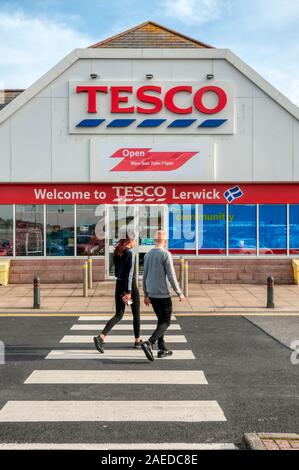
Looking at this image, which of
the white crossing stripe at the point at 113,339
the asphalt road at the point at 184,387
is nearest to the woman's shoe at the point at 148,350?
the asphalt road at the point at 184,387

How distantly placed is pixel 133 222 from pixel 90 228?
1546mm

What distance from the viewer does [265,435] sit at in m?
5.16

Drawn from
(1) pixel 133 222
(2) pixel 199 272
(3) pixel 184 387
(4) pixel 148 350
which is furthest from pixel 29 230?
(3) pixel 184 387

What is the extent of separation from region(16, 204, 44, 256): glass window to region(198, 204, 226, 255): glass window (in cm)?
566

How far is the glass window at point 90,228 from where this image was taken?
19281 millimetres

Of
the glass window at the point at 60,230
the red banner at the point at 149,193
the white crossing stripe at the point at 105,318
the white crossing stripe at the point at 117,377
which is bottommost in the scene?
the white crossing stripe at the point at 117,377

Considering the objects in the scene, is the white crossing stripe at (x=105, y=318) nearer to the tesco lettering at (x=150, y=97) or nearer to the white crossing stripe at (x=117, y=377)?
the white crossing stripe at (x=117, y=377)

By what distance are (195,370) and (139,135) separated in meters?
12.4

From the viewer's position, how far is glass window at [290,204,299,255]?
19375 millimetres

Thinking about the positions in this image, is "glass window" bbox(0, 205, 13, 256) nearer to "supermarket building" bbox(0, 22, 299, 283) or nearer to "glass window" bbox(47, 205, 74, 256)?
"supermarket building" bbox(0, 22, 299, 283)

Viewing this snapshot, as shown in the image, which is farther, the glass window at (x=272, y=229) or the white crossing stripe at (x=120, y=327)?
the glass window at (x=272, y=229)

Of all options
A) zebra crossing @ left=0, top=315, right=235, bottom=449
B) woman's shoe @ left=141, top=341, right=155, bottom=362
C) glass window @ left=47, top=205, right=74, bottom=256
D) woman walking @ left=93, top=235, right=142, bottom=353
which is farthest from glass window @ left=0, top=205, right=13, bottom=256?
woman's shoe @ left=141, top=341, right=155, bottom=362

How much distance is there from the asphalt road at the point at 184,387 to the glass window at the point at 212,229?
27.0 ft

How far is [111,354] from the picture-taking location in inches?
353
